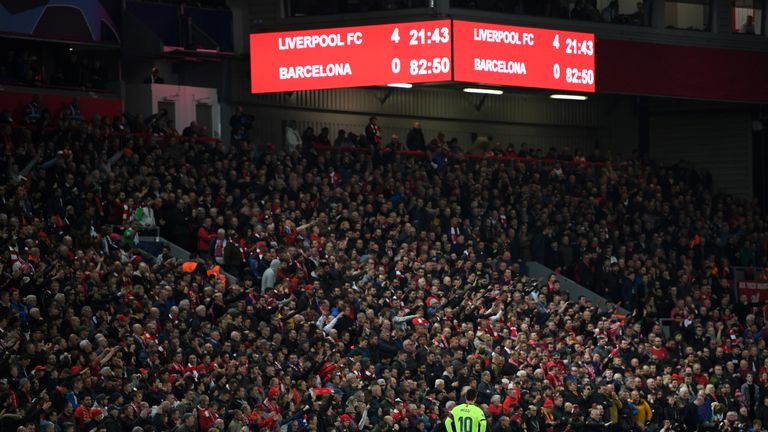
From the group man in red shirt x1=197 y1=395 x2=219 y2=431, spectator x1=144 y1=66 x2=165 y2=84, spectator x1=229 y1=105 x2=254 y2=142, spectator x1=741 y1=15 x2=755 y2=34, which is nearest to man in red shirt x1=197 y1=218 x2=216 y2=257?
spectator x1=229 y1=105 x2=254 y2=142

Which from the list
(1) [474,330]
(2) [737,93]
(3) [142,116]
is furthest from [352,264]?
(2) [737,93]

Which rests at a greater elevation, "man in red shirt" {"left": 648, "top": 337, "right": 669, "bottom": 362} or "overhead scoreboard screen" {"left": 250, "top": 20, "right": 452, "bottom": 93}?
"overhead scoreboard screen" {"left": 250, "top": 20, "right": 452, "bottom": 93}

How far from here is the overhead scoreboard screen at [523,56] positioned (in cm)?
3656

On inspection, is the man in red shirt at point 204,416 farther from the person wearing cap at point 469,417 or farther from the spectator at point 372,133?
the spectator at point 372,133

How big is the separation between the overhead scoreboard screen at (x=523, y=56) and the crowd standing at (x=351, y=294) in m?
2.44

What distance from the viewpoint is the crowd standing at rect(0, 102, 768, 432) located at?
25.6 m

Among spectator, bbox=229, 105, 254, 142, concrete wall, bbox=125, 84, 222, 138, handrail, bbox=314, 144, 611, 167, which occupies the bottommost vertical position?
handrail, bbox=314, 144, 611, 167

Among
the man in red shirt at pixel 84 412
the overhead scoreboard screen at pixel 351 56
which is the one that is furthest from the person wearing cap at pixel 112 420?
the overhead scoreboard screen at pixel 351 56

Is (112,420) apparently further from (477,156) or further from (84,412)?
(477,156)

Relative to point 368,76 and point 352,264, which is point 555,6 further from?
point 352,264

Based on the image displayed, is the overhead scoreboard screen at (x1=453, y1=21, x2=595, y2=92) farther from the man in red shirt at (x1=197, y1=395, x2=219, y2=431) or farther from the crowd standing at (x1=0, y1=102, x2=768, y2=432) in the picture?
the man in red shirt at (x1=197, y1=395, x2=219, y2=431)

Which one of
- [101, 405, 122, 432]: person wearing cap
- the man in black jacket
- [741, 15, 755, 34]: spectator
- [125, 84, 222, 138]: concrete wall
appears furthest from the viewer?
[741, 15, 755, 34]: spectator

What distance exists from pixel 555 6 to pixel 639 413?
503 inches

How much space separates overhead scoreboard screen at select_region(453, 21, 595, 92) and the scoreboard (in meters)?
0.02
